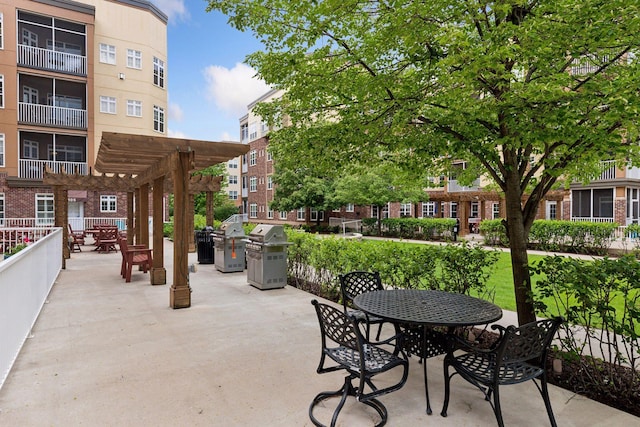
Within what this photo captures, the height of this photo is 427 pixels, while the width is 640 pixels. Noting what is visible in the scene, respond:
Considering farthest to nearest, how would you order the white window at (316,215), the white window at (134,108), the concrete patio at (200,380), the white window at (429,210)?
the white window at (316,215) < the white window at (429,210) < the white window at (134,108) < the concrete patio at (200,380)

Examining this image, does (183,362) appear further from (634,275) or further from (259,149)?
(259,149)

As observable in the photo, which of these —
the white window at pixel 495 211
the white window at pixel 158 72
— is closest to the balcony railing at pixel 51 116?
the white window at pixel 158 72

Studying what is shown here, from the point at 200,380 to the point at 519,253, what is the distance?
4.01m

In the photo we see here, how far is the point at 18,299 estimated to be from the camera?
177 inches

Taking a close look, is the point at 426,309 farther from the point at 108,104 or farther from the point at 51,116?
the point at 108,104

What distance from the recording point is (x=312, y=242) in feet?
28.0

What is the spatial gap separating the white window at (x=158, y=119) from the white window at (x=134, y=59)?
273 cm

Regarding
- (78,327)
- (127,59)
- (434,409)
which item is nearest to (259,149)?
(127,59)

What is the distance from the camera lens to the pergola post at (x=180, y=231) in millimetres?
6805

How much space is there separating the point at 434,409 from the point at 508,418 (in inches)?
24.2

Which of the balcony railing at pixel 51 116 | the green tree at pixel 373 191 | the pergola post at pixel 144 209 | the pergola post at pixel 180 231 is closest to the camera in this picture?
the pergola post at pixel 180 231

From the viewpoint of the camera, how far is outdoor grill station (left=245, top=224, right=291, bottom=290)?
8.31 m

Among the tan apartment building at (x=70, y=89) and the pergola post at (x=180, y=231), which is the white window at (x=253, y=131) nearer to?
the tan apartment building at (x=70, y=89)

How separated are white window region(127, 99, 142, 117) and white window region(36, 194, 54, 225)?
693cm
